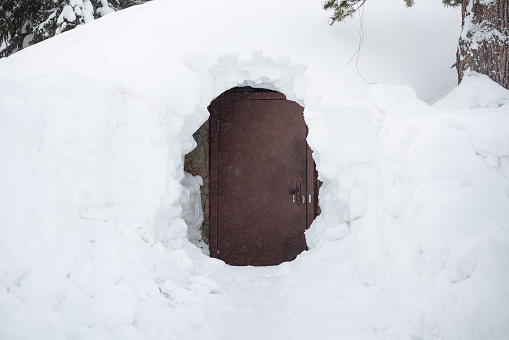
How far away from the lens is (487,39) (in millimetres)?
3725

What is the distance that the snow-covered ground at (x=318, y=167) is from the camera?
103 inches

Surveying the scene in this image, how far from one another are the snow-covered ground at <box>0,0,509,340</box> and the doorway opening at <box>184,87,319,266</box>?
93cm

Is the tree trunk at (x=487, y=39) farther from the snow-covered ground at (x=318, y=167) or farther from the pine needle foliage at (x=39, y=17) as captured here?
the pine needle foliage at (x=39, y=17)

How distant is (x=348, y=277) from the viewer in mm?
3832

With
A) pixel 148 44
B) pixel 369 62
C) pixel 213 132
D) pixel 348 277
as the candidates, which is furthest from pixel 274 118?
pixel 348 277

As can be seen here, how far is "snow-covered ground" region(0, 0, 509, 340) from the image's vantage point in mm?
2617

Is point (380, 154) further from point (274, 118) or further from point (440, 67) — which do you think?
point (274, 118)

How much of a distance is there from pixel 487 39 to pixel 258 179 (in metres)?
3.51

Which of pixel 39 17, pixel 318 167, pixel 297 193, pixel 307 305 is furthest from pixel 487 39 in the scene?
pixel 39 17

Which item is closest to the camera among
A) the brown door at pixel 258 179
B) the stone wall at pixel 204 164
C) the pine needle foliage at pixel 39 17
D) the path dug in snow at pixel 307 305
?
the path dug in snow at pixel 307 305

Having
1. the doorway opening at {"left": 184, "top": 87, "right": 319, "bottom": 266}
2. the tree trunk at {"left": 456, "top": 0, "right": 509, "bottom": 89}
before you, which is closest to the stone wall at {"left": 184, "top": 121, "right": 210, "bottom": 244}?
the doorway opening at {"left": 184, "top": 87, "right": 319, "bottom": 266}

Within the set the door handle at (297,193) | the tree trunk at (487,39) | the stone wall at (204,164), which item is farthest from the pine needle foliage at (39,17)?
the tree trunk at (487,39)

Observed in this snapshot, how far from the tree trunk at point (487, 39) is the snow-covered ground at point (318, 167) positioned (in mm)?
203

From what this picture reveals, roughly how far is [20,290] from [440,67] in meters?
4.62
